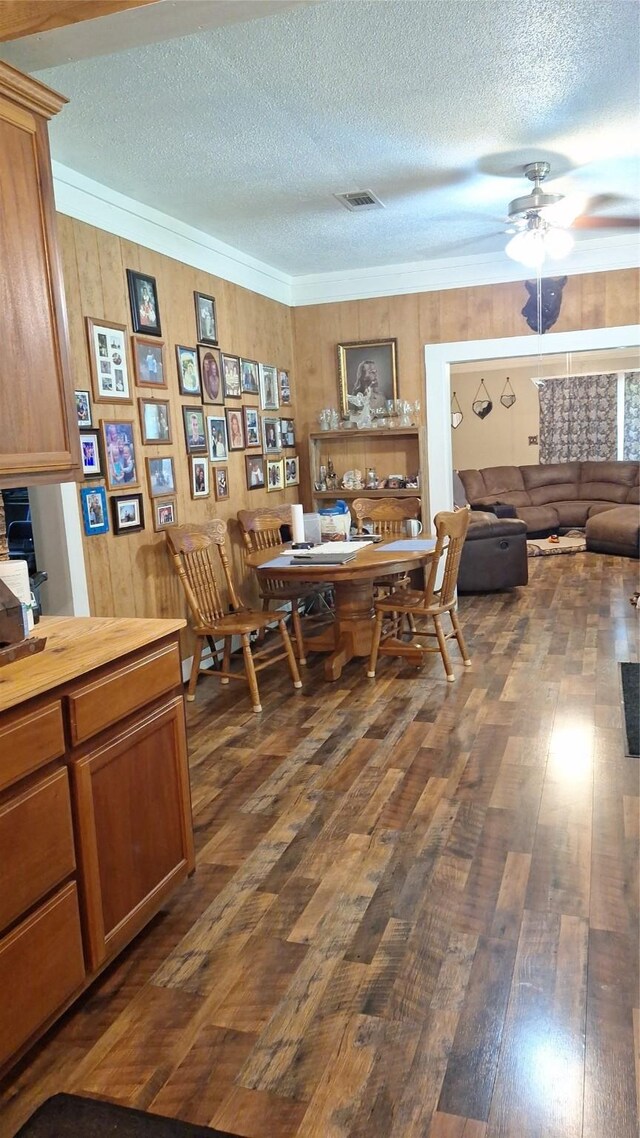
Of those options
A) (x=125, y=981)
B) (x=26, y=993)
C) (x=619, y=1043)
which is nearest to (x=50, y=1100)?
(x=26, y=993)

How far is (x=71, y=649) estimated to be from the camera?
2.00 metres

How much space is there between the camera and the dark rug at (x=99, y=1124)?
5.06ft

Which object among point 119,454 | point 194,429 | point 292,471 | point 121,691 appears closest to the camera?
point 121,691

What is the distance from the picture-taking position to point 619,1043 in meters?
1.71

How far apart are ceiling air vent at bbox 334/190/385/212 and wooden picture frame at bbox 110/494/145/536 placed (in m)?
1.95

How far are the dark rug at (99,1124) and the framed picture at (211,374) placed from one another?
12.5 feet

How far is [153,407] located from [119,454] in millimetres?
438

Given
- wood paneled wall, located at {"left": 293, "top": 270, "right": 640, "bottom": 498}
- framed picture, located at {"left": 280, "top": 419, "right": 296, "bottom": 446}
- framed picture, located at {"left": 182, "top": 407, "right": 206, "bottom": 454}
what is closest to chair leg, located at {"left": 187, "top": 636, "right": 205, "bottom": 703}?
framed picture, located at {"left": 182, "top": 407, "right": 206, "bottom": 454}

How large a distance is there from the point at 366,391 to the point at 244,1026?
5.02 metres

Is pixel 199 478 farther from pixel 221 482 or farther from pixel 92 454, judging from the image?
pixel 92 454

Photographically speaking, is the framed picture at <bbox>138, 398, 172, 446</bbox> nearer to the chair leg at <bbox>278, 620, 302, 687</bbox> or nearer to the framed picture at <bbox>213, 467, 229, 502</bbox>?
the framed picture at <bbox>213, 467, 229, 502</bbox>

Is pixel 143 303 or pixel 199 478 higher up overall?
pixel 143 303

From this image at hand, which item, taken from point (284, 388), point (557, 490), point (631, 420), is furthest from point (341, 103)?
point (631, 420)

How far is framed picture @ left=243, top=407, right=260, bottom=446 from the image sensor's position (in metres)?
5.34
